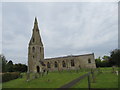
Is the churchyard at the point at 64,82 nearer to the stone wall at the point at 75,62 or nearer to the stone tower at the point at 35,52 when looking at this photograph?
the stone wall at the point at 75,62

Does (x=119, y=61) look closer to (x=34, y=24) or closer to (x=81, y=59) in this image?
(x=81, y=59)

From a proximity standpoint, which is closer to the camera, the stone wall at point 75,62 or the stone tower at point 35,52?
the stone wall at point 75,62

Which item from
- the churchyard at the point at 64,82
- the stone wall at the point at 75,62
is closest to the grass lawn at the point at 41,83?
the churchyard at the point at 64,82

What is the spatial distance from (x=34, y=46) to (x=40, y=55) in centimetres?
425

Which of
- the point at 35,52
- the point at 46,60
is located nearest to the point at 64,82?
the point at 35,52

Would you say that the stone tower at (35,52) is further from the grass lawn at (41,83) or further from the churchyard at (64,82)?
the grass lawn at (41,83)

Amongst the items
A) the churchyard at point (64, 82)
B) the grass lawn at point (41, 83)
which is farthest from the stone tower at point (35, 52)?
the grass lawn at point (41, 83)

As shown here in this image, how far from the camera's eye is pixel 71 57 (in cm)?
4481

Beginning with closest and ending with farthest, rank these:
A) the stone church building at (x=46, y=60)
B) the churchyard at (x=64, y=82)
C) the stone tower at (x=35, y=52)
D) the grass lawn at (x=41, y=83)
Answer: the churchyard at (x=64, y=82) < the grass lawn at (x=41, y=83) < the stone church building at (x=46, y=60) < the stone tower at (x=35, y=52)

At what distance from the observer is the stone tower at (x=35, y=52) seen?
4434 centimetres

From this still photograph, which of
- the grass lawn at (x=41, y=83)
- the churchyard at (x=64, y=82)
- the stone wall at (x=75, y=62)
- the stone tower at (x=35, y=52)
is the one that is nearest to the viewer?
the churchyard at (x=64, y=82)

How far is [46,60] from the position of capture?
5012cm

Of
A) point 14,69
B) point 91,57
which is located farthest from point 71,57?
point 14,69

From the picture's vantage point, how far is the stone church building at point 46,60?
141 feet
